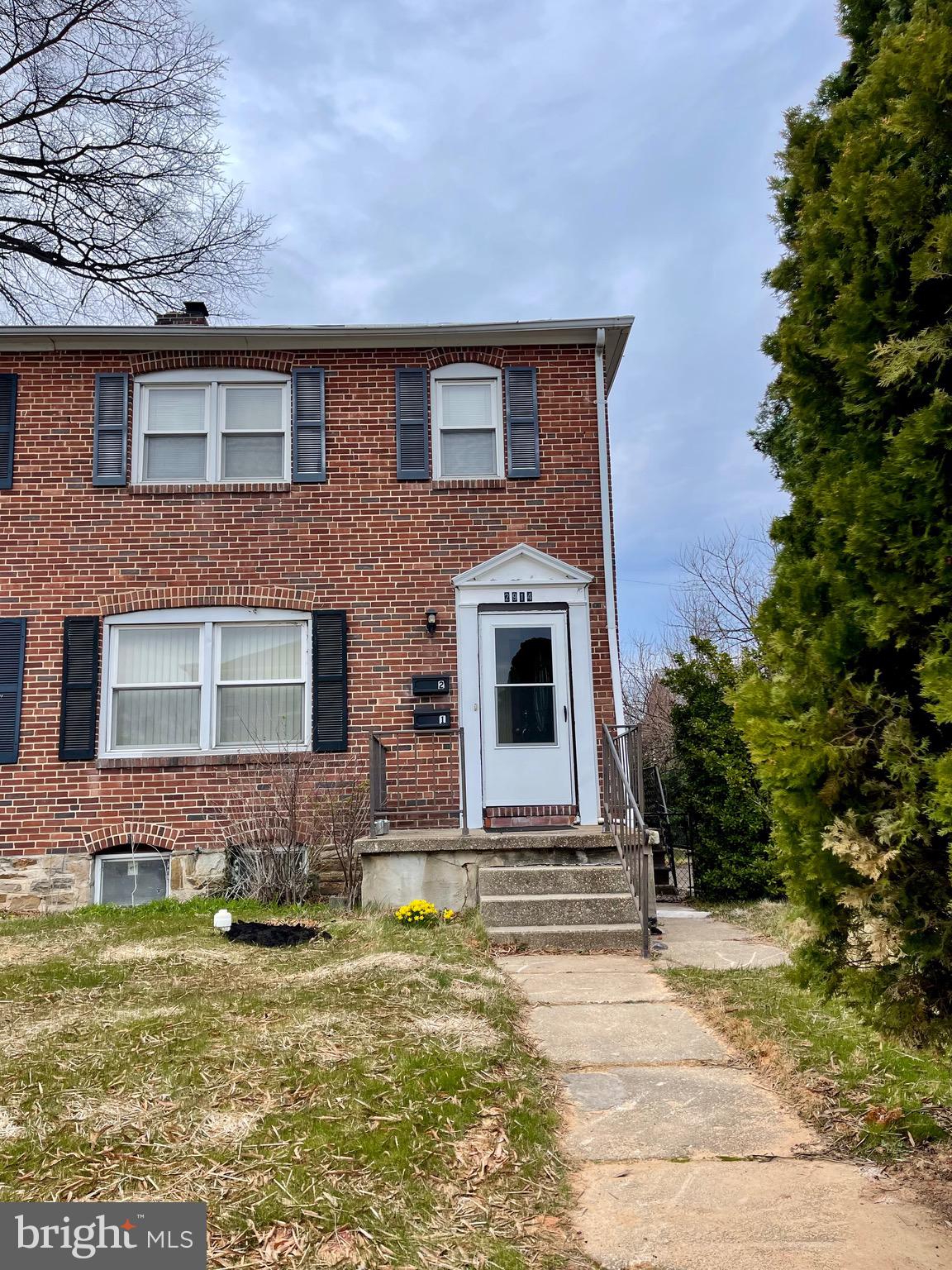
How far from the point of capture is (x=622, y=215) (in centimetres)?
2020

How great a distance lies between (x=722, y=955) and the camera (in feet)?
21.5

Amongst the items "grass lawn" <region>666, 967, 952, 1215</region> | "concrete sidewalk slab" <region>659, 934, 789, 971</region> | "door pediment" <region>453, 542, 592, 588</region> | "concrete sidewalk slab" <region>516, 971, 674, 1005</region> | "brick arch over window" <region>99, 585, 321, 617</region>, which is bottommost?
"concrete sidewalk slab" <region>659, 934, 789, 971</region>

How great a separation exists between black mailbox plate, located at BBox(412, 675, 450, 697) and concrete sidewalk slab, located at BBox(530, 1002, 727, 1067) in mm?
4481

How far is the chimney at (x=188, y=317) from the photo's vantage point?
10.2m

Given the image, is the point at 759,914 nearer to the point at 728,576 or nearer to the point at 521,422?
the point at 521,422

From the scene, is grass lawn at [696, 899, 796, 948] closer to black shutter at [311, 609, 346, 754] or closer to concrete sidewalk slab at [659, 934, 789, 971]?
concrete sidewalk slab at [659, 934, 789, 971]

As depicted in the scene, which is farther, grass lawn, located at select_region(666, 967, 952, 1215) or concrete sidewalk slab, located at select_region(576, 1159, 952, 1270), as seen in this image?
grass lawn, located at select_region(666, 967, 952, 1215)

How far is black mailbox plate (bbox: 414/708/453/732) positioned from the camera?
9.14m

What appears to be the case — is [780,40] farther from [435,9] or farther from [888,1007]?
[888,1007]

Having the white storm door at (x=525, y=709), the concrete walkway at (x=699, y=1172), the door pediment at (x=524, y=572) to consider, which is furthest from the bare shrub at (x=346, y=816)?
the concrete walkway at (x=699, y=1172)

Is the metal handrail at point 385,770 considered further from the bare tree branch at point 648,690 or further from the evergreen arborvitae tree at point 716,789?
the bare tree branch at point 648,690

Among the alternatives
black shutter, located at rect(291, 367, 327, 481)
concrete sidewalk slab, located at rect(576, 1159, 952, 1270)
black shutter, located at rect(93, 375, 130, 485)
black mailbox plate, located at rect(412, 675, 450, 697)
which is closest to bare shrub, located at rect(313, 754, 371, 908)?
black mailbox plate, located at rect(412, 675, 450, 697)

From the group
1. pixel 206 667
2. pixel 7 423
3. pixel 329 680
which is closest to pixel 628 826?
pixel 329 680

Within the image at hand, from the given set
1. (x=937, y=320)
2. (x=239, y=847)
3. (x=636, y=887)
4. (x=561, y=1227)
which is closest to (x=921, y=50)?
(x=937, y=320)
